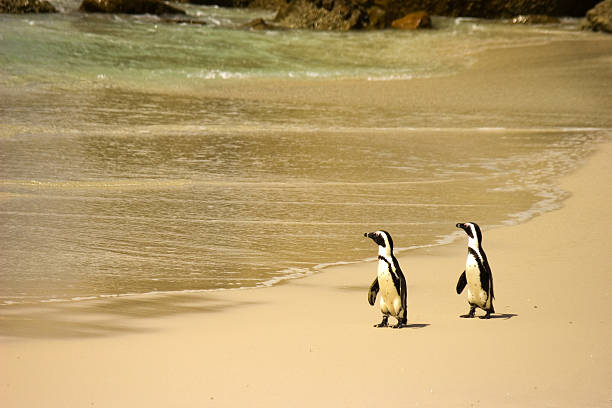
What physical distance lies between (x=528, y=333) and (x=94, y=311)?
2.03 m

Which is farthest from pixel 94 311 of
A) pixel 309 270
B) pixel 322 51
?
pixel 322 51

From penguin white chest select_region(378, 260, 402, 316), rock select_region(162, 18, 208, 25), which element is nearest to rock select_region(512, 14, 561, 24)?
rock select_region(162, 18, 208, 25)

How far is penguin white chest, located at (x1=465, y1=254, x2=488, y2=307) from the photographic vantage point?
4.39 meters

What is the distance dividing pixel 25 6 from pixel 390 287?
19.6 meters

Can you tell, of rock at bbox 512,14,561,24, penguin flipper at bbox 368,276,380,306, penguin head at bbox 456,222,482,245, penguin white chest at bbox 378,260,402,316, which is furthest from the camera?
rock at bbox 512,14,561,24

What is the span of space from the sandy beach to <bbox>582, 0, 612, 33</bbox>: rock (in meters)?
18.9

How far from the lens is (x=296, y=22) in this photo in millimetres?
23500

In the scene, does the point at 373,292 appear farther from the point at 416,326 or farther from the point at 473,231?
the point at 473,231

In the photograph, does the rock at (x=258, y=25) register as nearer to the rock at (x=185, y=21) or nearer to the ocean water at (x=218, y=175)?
the rock at (x=185, y=21)

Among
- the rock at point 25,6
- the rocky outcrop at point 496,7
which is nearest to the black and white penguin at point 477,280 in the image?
the rock at point 25,6

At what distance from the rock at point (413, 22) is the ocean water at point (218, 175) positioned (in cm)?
818

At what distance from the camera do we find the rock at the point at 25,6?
21.5m

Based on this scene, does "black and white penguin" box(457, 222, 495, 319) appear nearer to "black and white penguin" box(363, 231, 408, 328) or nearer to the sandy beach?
the sandy beach

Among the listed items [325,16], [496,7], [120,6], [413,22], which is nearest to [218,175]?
[325,16]
